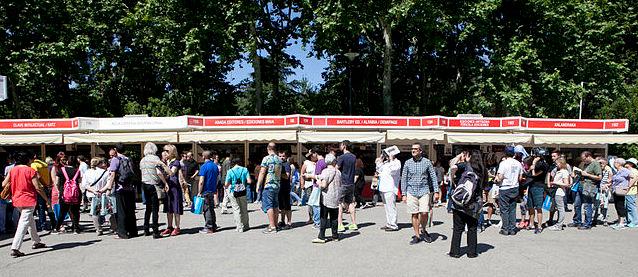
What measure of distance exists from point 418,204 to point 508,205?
2066 mm

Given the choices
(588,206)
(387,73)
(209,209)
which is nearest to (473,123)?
(588,206)

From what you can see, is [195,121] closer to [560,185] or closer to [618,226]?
[560,185]

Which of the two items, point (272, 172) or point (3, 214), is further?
point (3, 214)

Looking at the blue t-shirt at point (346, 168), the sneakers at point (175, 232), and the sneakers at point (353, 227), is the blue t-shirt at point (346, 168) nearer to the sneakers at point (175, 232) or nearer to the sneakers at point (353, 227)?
the sneakers at point (353, 227)

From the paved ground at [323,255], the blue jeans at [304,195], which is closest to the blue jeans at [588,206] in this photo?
the paved ground at [323,255]

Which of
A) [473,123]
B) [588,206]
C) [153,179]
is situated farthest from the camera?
[473,123]

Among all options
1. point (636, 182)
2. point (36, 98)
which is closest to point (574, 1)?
point (636, 182)

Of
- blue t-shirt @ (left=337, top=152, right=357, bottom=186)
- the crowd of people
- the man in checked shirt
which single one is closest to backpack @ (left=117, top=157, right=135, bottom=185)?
the crowd of people

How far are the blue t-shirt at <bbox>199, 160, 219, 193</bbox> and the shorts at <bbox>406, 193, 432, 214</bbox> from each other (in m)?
3.66

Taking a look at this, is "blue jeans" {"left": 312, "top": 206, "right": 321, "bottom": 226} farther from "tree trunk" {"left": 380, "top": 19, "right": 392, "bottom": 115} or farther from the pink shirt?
"tree trunk" {"left": 380, "top": 19, "right": 392, "bottom": 115}

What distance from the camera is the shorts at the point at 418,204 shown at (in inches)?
313

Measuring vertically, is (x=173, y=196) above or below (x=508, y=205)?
above

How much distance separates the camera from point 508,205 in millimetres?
8992

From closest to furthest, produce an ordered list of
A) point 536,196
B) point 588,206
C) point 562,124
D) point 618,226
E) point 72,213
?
point 536,196 → point 72,213 → point 588,206 → point 618,226 → point 562,124
